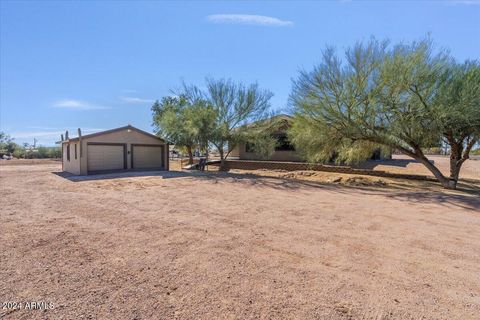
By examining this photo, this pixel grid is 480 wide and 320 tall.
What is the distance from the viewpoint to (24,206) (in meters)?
7.24

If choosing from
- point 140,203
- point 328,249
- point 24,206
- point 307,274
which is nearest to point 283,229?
point 328,249

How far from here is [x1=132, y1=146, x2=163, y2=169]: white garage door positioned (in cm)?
1870

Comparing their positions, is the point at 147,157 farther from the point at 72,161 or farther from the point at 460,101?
the point at 460,101

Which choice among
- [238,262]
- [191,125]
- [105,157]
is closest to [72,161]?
[105,157]

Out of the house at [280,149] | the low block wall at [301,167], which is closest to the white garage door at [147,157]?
the low block wall at [301,167]

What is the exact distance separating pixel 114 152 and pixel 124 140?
0.96 meters

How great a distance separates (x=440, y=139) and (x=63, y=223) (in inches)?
537

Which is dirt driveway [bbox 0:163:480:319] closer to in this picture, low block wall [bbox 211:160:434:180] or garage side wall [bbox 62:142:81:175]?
low block wall [bbox 211:160:434:180]

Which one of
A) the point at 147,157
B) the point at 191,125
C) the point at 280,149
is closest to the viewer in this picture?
the point at 191,125

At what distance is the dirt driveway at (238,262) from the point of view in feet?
9.02

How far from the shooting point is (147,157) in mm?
19297

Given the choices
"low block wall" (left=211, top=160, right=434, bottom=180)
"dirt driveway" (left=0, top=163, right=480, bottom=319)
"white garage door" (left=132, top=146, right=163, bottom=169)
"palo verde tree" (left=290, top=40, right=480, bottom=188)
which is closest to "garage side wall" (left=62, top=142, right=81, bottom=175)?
"white garage door" (left=132, top=146, right=163, bottom=169)

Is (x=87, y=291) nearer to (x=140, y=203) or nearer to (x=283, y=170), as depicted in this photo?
(x=140, y=203)

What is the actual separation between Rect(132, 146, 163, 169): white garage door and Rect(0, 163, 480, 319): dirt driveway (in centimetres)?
1147
